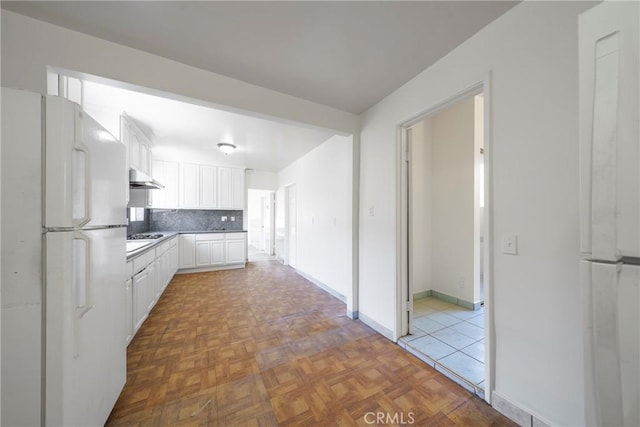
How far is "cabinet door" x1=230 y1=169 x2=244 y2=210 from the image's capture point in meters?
5.43

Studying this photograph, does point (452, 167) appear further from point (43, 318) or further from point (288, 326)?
point (43, 318)

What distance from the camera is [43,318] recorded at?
0.92 metres

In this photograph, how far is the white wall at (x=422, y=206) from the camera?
3141 millimetres

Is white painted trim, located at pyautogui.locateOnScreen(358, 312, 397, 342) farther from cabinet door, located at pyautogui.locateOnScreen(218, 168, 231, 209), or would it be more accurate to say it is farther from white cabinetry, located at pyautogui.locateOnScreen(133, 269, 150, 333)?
cabinet door, located at pyautogui.locateOnScreen(218, 168, 231, 209)

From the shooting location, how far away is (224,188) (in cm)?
534

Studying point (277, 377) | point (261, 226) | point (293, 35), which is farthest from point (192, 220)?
point (293, 35)

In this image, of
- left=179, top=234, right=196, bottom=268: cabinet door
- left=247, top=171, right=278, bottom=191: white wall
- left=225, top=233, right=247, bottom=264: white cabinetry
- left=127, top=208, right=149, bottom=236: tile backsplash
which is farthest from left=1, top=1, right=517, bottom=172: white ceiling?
left=247, top=171, right=278, bottom=191: white wall

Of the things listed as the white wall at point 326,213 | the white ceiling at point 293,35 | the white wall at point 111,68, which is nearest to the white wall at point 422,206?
the white wall at point 326,213

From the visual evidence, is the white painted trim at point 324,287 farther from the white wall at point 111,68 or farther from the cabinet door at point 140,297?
the white wall at point 111,68

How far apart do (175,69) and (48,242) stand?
1.56m

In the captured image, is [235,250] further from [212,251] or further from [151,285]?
[151,285]

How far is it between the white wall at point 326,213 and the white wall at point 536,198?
151cm

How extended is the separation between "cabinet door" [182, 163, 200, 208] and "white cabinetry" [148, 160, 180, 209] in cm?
11

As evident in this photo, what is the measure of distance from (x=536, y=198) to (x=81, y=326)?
7.89 ft
